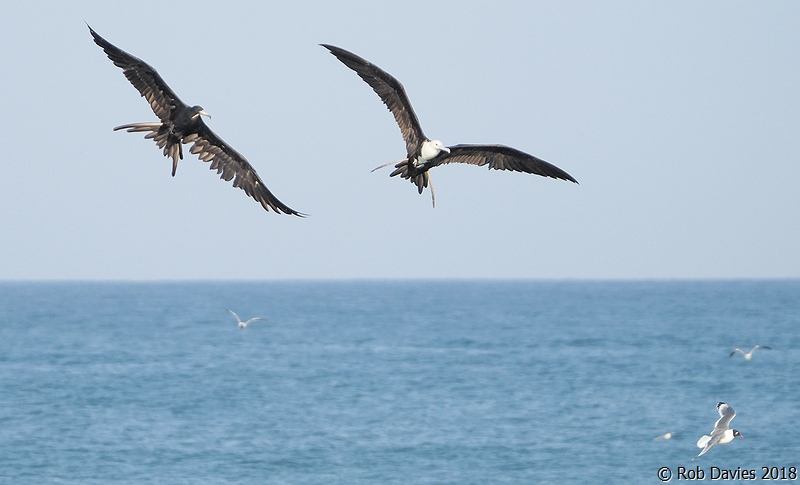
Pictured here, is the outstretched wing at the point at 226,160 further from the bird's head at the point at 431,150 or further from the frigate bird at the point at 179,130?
the bird's head at the point at 431,150

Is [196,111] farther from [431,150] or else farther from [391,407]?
[391,407]

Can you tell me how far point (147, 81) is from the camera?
40.8ft

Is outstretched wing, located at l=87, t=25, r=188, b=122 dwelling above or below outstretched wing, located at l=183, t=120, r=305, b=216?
above

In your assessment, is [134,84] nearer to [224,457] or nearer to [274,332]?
[224,457]

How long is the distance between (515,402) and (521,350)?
3928 centimetres

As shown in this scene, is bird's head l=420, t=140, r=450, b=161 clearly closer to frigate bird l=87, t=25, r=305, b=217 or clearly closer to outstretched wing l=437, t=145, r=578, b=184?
outstretched wing l=437, t=145, r=578, b=184

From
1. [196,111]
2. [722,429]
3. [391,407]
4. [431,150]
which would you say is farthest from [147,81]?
[391,407]

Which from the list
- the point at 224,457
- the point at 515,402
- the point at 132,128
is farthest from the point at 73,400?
the point at 132,128

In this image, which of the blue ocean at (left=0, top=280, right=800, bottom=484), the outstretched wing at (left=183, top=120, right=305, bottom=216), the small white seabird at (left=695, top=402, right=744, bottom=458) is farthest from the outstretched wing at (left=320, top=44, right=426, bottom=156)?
the blue ocean at (left=0, top=280, right=800, bottom=484)

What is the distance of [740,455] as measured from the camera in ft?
176

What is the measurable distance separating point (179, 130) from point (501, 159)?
4.44m

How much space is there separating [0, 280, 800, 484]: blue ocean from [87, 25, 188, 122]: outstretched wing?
131 ft

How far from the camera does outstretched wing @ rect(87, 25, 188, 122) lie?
1210 centimetres

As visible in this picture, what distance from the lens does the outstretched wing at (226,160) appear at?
1308cm
